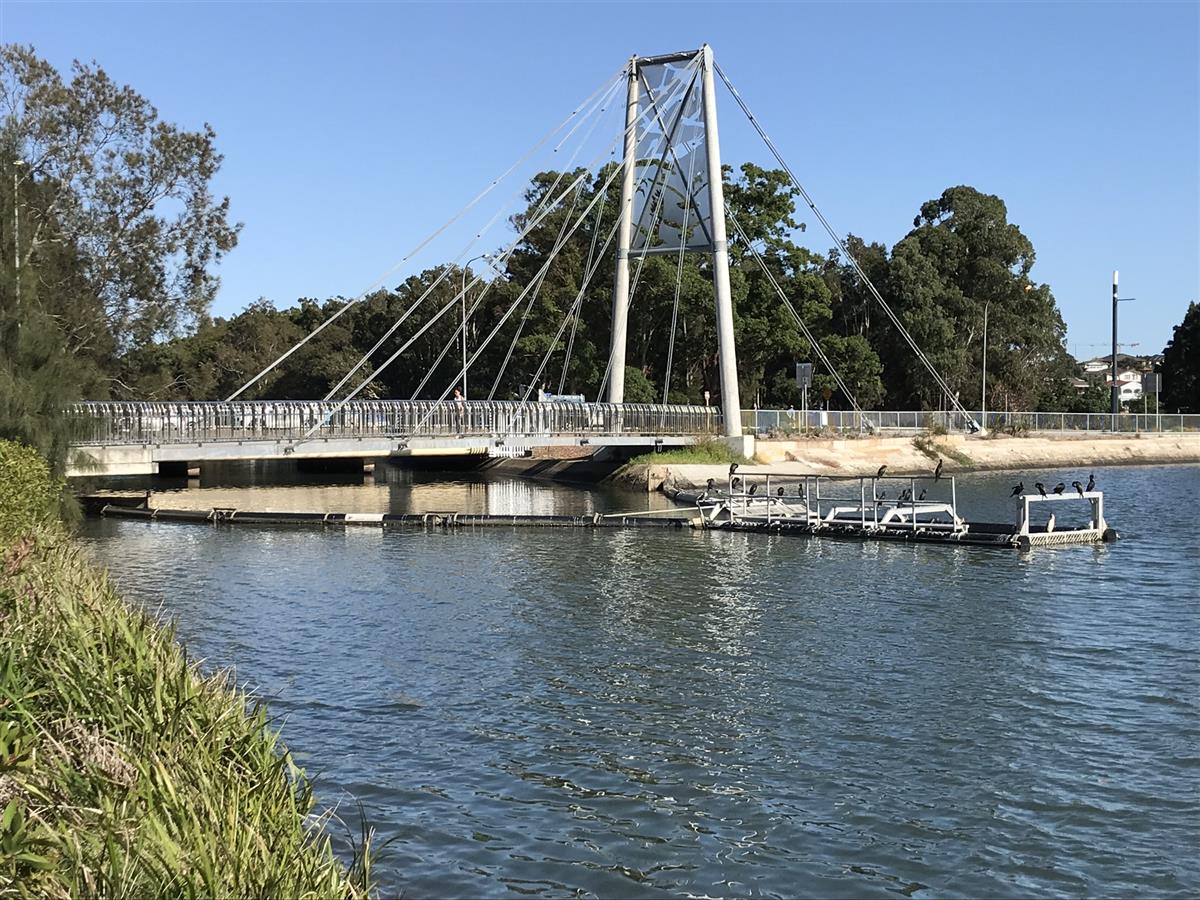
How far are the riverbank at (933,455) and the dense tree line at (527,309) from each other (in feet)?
28.2

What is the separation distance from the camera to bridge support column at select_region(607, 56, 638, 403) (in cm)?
5362

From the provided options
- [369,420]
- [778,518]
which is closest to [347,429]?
[369,420]

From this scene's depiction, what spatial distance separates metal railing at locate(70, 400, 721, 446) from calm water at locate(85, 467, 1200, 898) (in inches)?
462

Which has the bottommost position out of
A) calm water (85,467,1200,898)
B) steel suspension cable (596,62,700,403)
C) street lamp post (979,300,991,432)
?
calm water (85,467,1200,898)

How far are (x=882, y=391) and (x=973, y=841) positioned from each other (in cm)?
7319

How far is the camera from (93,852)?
25.5 feet

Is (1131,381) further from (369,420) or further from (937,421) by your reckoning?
(369,420)

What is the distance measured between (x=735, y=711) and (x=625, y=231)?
40.8 meters

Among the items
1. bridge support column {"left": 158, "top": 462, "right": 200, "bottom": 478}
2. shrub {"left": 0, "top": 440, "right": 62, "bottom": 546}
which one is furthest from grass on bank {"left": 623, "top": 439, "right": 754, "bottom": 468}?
shrub {"left": 0, "top": 440, "right": 62, "bottom": 546}

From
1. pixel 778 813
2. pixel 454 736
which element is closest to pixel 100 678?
pixel 454 736

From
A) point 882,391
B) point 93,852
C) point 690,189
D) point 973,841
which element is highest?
point 690,189

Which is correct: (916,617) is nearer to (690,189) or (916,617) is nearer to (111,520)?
(111,520)

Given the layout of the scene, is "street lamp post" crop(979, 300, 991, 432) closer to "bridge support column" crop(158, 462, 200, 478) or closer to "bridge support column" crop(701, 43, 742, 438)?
"bridge support column" crop(701, 43, 742, 438)

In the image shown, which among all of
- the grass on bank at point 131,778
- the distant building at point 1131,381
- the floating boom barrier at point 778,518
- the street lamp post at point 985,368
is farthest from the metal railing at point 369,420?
the distant building at point 1131,381
